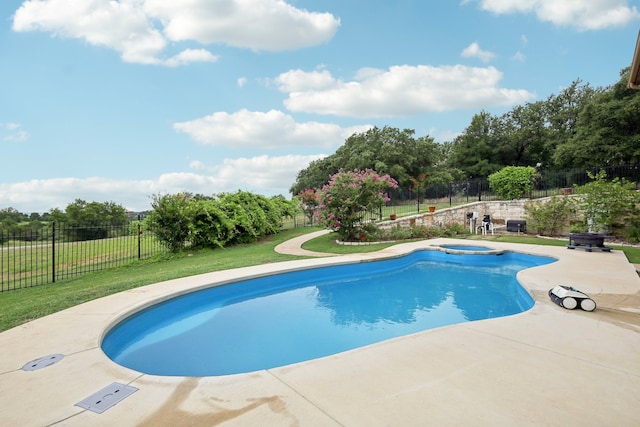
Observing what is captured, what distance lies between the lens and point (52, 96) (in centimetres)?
997

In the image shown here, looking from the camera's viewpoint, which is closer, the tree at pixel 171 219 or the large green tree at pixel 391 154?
the tree at pixel 171 219

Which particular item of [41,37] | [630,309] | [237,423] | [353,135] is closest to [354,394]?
[237,423]

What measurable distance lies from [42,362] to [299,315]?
3.37m

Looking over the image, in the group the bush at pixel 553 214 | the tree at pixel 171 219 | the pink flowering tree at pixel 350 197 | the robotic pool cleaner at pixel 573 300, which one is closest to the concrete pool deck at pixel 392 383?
the robotic pool cleaner at pixel 573 300

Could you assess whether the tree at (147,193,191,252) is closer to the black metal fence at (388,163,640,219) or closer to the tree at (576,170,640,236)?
the black metal fence at (388,163,640,219)

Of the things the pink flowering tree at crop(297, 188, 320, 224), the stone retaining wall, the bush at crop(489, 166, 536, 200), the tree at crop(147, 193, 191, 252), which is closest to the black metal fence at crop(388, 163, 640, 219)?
the bush at crop(489, 166, 536, 200)

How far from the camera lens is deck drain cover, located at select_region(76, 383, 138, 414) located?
2297 millimetres

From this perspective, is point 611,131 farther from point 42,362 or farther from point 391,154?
point 42,362

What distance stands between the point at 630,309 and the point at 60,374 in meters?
6.49

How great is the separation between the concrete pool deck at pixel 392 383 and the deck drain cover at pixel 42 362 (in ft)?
0.21

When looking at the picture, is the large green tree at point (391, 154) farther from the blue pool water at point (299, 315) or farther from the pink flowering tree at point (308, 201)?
the blue pool water at point (299, 315)

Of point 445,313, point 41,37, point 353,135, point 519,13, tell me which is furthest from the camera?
point 353,135

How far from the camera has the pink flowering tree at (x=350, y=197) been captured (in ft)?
39.5

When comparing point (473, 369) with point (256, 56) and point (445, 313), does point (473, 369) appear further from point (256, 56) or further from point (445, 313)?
point (256, 56)
